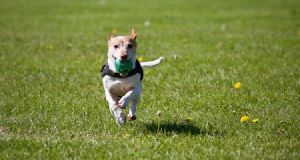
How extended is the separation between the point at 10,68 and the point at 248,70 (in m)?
4.37

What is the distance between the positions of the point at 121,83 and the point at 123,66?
0.86ft

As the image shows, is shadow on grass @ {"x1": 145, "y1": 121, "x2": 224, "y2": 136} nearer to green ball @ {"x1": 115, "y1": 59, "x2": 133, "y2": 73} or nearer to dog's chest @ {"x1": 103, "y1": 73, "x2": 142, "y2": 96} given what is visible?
dog's chest @ {"x1": 103, "y1": 73, "x2": 142, "y2": 96}

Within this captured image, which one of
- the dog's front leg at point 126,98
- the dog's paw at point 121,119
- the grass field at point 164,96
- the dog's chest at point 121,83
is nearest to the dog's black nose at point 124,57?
the dog's chest at point 121,83

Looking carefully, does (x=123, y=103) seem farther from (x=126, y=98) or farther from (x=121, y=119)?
(x=121, y=119)

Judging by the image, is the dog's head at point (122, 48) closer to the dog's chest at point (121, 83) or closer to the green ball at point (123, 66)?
the green ball at point (123, 66)

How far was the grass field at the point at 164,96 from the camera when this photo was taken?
3.41 m

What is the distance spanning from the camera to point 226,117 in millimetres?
4227

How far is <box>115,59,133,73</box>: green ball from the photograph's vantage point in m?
3.47

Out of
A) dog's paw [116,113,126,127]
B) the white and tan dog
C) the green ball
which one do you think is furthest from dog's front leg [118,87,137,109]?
the green ball

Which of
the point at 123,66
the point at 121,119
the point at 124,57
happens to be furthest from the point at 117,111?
the point at 124,57

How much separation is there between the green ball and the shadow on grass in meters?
0.77

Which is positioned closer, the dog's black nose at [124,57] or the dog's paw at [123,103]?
the dog's black nose at [124,57]

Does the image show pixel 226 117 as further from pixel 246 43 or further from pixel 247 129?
pixel 246 43

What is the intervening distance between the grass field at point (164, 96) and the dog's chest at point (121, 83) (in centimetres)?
46
